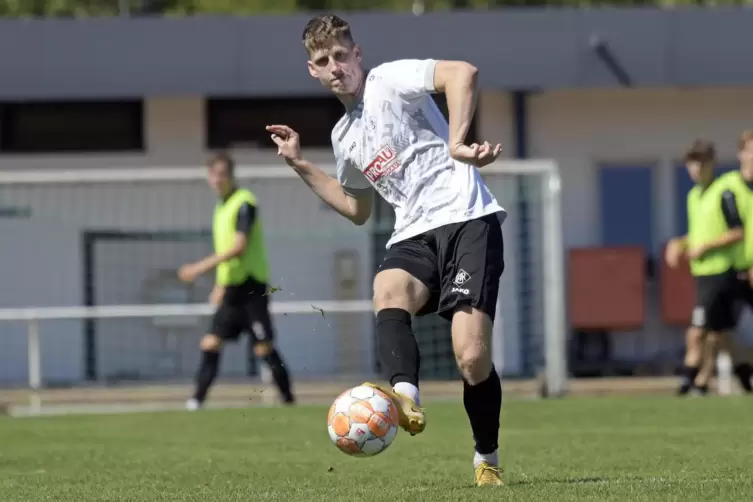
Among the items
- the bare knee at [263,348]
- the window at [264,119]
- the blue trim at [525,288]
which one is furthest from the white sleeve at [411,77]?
the window at [264,119]

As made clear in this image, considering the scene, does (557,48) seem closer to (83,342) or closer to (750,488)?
(83,342)

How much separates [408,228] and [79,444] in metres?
4.25

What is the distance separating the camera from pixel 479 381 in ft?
22.2

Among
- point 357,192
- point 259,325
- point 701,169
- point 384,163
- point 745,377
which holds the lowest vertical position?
point 745,377

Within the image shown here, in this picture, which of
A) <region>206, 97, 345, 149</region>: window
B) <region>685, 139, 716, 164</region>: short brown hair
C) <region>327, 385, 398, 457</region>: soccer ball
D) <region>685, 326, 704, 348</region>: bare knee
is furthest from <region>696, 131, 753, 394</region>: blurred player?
<region>327, 385, 398, 457</region>: soccer ball

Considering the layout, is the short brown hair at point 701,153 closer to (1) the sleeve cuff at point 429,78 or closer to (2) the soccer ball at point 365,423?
(1) the sleeve cuff at point 429,78

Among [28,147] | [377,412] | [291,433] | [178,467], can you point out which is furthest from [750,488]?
[28,147]

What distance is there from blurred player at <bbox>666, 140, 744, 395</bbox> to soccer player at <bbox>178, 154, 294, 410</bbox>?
370cm

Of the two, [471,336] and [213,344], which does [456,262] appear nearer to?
[471,336]

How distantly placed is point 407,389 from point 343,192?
1.25m

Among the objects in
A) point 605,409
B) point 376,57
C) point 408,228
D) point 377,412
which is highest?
point 376,57

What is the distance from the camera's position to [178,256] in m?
18.6

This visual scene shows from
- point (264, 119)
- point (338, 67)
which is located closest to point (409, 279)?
point (338, 67)

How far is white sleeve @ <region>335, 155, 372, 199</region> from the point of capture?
7.04 m
